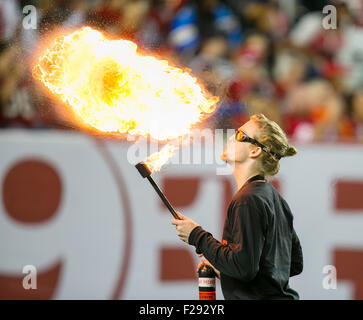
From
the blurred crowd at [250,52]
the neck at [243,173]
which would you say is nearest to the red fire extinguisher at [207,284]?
the neck at [243,173]

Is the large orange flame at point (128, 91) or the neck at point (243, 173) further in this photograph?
the large orange flame at point (128, 91)

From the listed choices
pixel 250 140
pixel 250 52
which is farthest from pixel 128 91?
pixel 250 52

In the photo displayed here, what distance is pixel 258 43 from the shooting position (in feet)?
15.2

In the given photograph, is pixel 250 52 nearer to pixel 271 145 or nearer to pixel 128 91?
pixel 128 91

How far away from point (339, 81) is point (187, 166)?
4.62 ft

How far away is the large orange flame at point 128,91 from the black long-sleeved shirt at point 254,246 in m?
0.62

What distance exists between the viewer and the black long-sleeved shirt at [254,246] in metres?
2.06

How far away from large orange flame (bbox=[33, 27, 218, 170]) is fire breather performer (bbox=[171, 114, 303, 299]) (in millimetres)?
439

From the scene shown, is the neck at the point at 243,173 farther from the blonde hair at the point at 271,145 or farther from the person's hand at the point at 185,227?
the person's hand at the point at 185,227

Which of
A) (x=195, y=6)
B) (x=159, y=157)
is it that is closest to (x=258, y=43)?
(x=195, y=6)

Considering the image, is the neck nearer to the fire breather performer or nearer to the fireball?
the fire breather performer

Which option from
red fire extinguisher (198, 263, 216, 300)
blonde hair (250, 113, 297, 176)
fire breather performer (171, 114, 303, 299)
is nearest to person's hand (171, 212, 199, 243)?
fire breather performer (171, 114, 303, 299)

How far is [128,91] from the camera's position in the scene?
8.68ft
